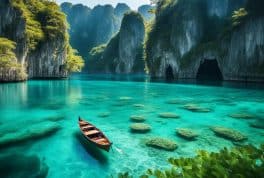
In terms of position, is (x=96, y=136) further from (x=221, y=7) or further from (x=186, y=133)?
(x=221, y=7)

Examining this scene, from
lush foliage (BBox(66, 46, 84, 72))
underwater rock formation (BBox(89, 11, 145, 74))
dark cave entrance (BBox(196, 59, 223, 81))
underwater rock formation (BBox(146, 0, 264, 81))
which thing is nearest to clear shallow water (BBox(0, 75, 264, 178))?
underwater rock formation (BBox(146, 0, 264, 81))

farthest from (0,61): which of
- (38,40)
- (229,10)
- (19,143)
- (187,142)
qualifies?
(229,10)

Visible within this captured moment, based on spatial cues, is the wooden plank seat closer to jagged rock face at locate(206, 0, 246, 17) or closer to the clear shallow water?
the clear shallow water

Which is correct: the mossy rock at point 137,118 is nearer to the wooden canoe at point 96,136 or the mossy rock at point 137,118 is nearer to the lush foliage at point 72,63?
the wooden canoe at point 96,136

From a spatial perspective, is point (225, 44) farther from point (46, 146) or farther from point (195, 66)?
point (46, 146)

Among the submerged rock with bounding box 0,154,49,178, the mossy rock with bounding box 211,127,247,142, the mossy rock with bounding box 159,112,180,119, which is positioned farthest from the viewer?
the mossy rock with bounding box 159,112,180,119

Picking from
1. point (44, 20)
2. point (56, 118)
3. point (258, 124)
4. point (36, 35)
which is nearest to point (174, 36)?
point (44, 20)

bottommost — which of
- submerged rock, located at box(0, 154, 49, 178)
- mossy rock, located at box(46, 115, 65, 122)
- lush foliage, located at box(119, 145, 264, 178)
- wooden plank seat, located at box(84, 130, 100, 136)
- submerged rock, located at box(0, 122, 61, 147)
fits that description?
submerged rock, located at box(0, 154, 49, 178)
